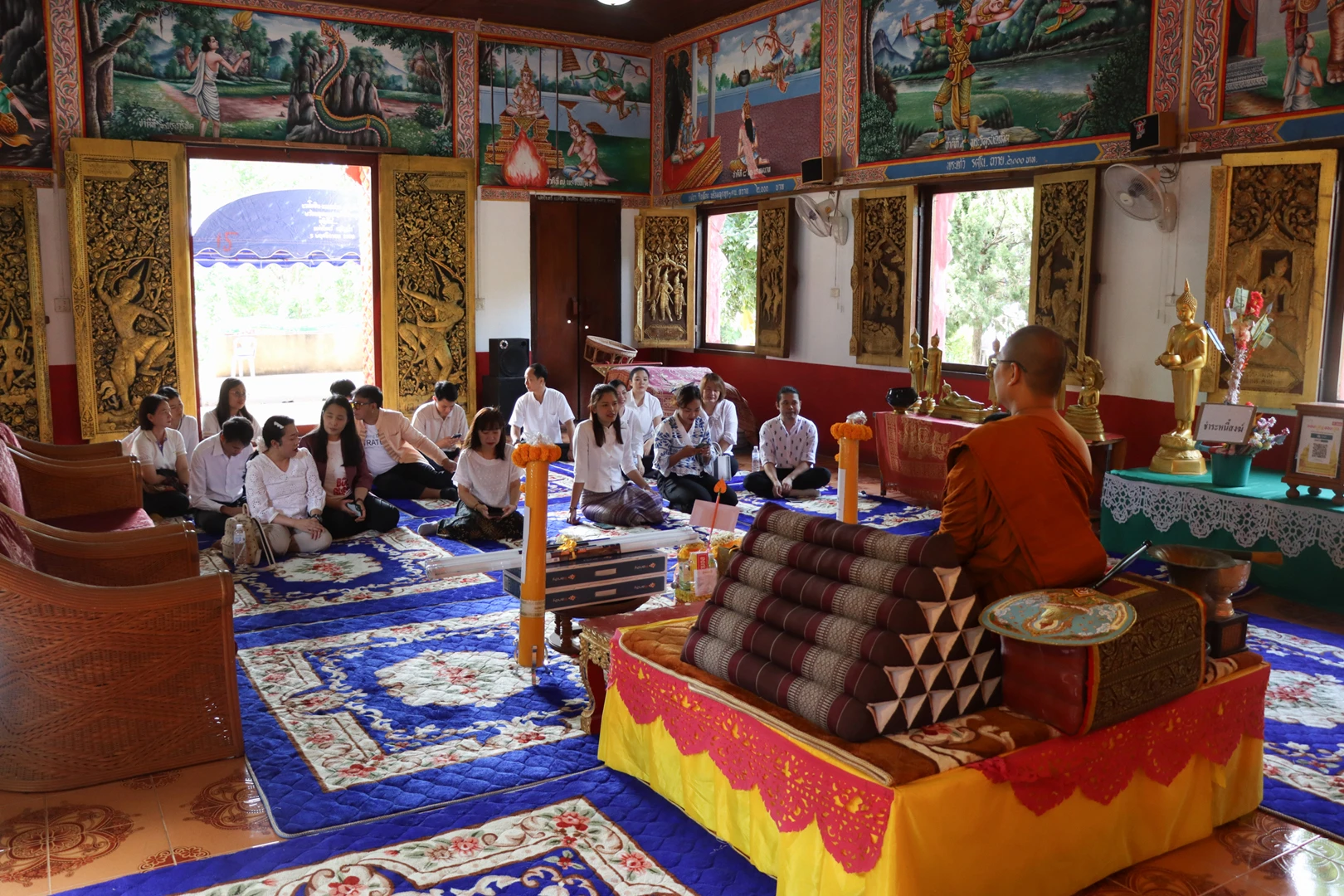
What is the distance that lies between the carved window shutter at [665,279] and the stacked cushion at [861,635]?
9.42 meters

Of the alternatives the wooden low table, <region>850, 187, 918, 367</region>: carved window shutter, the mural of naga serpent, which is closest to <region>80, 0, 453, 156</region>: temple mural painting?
the mural of naga serpent

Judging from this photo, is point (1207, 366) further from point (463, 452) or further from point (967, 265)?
point (463, 452)

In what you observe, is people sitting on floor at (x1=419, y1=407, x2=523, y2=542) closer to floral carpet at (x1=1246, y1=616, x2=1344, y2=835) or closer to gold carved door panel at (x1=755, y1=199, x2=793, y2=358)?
gold carved door panel at (x1=755, y1=199, x2=793, y2=358)

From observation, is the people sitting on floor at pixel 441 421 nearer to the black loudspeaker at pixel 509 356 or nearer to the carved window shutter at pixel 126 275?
the black loudspeaker at pixel 509 356

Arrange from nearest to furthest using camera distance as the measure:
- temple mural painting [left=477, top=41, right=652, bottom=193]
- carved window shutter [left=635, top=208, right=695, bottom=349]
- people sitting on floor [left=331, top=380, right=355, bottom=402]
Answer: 1. people sitting on floor [left=331, top=380, right=355, bottom=402]
2. temple mural painting [left=477, top=41, right=652, bottom=193]
3. carved window shutter [left=635, top=208, right=695, bottom=349]

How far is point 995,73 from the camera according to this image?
859 centimetres

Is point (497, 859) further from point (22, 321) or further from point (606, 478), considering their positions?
point (22, 321)

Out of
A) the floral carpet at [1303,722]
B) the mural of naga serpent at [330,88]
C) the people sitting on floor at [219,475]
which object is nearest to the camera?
the floral carpet at [1303,722]

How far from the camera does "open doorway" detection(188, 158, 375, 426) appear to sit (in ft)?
48.6

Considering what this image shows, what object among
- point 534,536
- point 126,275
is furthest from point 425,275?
point 534,536

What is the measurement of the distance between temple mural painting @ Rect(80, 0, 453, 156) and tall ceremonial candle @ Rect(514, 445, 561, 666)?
756cm

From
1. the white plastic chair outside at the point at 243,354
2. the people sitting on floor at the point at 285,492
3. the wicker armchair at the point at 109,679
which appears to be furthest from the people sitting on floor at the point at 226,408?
the white plastic chair outside at the point at 243,354

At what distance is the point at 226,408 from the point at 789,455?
14.7 feet

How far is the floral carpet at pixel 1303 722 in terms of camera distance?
12.0 feet
